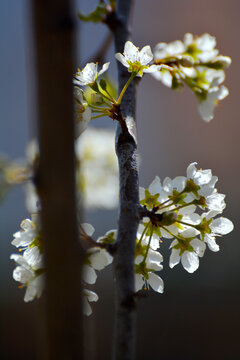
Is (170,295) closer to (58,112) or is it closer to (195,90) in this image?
(195,90)

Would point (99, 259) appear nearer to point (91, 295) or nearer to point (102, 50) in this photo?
point (91, 295)

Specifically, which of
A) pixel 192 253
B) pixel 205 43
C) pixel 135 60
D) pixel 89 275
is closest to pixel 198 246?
pixel 192 253

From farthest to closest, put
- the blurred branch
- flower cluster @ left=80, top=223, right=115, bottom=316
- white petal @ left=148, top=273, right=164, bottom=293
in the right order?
the blurred branch, white petal @ left=148, top=273, right=164, bottom=293, flower cluster @ left=80, top=223, right=115, bottom=316

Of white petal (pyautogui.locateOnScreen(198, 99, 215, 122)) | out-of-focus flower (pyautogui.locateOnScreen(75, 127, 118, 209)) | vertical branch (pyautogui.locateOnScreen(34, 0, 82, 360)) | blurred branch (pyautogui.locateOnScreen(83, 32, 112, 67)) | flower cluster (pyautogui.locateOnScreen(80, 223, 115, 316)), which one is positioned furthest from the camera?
out-of-focus flower (pyautogui.locateOnScreen(75, 127, 118, 209))

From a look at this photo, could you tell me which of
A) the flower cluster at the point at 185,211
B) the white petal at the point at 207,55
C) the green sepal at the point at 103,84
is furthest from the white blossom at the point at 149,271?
the white petal at the point at 207,55

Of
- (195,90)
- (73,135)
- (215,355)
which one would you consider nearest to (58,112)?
(73,135)

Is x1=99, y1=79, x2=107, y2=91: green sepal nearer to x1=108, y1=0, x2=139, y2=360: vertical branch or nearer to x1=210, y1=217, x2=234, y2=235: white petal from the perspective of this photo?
x1=108, y1=0, x2=139, y2=360: vertical branch

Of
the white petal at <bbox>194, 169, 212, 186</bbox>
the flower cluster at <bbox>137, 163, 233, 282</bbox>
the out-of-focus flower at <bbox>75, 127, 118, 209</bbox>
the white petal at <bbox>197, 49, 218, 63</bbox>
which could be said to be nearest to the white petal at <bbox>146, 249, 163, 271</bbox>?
the flower cluster at <bbox>137, 163, 233, 282</bbox>

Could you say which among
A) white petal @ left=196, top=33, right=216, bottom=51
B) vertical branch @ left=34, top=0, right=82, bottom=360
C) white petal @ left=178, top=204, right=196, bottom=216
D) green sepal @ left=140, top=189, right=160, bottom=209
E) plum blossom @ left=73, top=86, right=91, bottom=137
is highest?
white petal @ left=196, top=33, right=216, bottom=51

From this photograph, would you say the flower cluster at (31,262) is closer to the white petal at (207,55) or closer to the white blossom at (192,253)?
the white blossom at (192,253)
